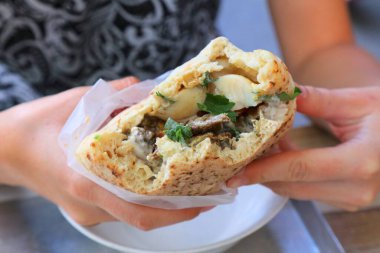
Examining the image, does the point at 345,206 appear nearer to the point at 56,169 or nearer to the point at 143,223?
the point at 143,223

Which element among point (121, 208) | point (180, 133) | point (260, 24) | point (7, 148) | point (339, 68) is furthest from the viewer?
point (260, 24)

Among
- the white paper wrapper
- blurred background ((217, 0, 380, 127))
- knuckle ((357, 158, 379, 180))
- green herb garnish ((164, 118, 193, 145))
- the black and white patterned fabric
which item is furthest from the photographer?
blurred background ((217, 0, 380, 127))

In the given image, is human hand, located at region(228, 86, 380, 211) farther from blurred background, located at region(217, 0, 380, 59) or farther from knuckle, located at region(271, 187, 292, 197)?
blurred background, located at region(217, 0, 380, 59)

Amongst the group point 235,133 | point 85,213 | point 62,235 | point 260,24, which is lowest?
point 260,24

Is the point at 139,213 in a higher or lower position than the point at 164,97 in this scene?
lower

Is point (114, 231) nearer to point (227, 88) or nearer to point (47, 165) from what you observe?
point (47, 165)

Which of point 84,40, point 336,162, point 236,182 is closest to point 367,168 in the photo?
point 336,162

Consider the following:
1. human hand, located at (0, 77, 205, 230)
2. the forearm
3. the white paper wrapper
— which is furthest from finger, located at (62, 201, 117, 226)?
the forearm
